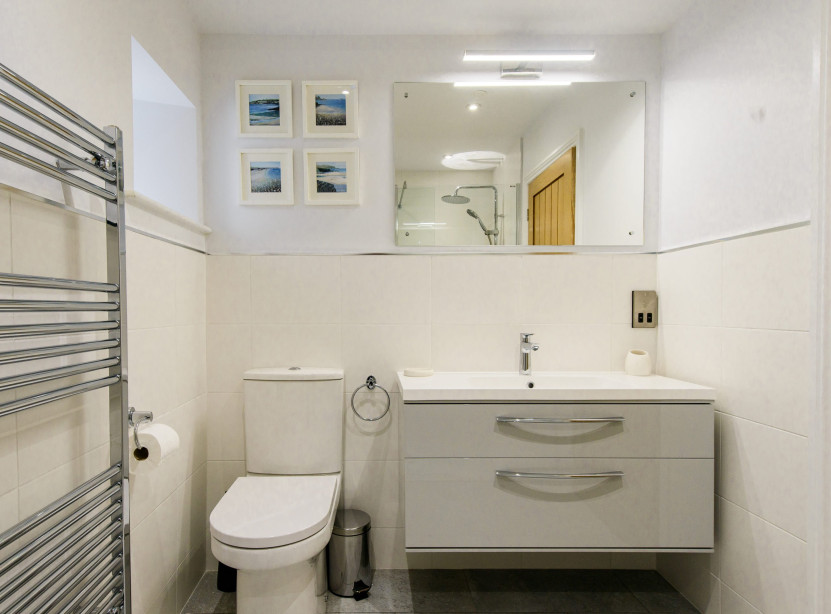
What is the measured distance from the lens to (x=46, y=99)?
87 centimetres

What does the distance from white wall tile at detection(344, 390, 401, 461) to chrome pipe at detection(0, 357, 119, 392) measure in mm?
1020

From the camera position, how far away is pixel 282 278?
6.41 ft

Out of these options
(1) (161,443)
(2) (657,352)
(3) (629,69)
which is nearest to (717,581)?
(2) (657,352)

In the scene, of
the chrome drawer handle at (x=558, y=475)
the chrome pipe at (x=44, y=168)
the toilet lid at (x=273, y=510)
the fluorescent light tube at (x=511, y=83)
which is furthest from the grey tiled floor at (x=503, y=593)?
the fluorescent light tube at (x=511, y=83)

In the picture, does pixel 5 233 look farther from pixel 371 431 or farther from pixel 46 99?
pixel 371 431

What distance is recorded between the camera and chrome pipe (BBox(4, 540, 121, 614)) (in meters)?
0.84

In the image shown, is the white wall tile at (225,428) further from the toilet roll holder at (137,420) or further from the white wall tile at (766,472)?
the white wall tile at (766,472)

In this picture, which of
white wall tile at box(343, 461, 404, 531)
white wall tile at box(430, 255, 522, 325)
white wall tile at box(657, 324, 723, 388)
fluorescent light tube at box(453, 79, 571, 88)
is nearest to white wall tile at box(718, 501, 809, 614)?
white wall tile at box(657, 324, 723, 388)

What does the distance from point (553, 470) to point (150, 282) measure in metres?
1.47

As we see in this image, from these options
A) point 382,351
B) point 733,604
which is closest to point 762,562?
point 733,604

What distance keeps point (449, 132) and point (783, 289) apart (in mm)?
1333

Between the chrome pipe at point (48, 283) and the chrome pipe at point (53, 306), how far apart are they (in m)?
0.03

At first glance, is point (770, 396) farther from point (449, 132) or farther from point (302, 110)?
point (302, 110)

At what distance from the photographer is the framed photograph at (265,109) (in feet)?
6.35
